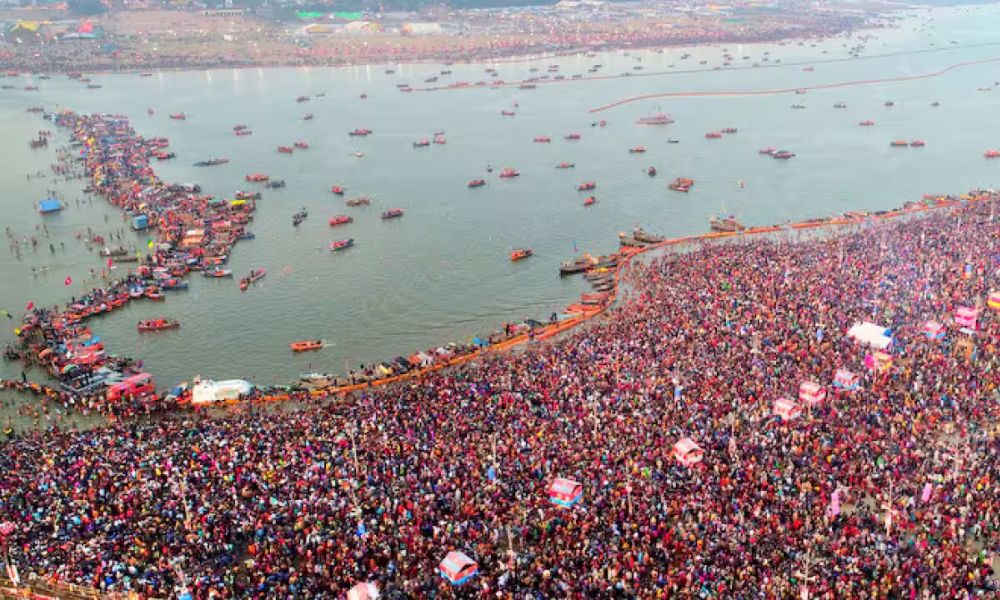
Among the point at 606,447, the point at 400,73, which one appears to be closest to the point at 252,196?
the point at 606,447

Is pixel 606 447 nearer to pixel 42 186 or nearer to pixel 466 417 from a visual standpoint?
pixel 466 417

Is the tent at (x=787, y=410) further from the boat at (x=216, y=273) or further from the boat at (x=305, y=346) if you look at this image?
the boat at (x=216, y=273)

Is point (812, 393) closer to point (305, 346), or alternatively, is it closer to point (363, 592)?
point (363, 592)

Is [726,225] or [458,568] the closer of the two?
[458,568]

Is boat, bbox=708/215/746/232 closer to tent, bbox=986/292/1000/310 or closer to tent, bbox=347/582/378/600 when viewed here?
tent, bbox=986/292/1000/310

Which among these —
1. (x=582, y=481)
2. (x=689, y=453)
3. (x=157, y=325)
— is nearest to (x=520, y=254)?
(x=157, y=325)

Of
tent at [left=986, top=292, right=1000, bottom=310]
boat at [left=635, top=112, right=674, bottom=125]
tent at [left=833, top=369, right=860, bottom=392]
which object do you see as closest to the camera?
tent at [left=833, top=369, right=860, bottom=392]

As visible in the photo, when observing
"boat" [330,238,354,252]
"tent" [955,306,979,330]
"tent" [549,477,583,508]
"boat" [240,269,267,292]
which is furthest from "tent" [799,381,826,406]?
"boat" [330,238,354,252]
